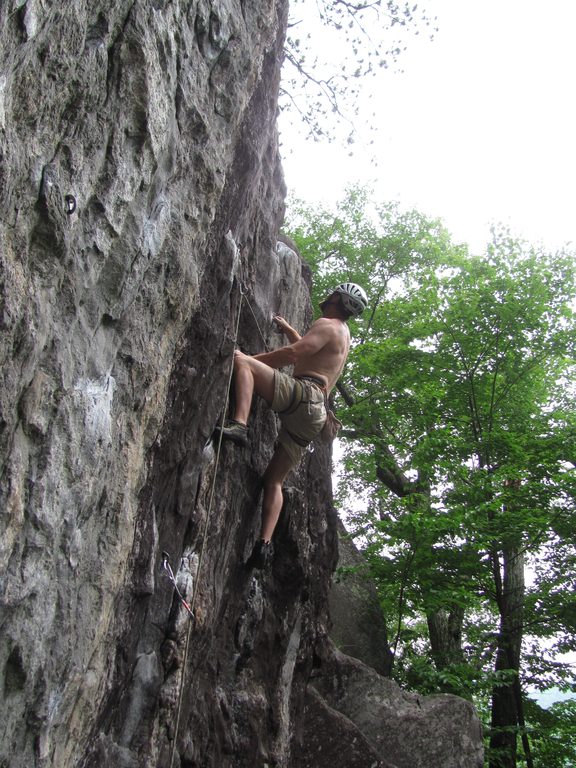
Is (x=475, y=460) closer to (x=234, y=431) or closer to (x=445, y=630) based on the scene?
(x=445, y=630)

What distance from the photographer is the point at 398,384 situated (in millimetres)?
13828

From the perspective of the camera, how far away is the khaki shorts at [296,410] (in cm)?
617

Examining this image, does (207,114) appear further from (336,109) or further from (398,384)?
(398,384)

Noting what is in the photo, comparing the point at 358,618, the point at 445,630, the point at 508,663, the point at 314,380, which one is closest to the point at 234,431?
the point at 314,380

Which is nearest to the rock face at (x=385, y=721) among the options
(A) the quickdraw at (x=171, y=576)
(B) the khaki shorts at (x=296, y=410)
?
(B) the khaki shorts at (x=296, y=410)

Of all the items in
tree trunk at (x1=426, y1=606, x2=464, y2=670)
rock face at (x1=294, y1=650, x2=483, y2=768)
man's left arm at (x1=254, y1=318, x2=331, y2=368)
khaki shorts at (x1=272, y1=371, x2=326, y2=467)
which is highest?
man's left arm at (x1=254, y1=318, x2=331, y2=368)

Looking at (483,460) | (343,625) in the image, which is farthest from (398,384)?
(343,625)

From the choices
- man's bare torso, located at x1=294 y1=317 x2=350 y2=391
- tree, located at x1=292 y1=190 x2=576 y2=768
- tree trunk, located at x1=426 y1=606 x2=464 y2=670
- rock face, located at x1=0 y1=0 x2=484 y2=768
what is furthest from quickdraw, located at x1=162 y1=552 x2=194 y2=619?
tree trunk, located at x1=426 y1=606 x2=464 y2=670

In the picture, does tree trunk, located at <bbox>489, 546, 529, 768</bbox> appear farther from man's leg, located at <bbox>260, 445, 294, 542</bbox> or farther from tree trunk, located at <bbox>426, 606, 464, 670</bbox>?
man's leg, located at <bbox>260, 445, 294, 542</bbox>

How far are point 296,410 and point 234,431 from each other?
0.91 m

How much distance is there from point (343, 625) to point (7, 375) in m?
9.36

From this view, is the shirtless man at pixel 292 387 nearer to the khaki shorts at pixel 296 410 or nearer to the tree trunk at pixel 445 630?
the khaki shorts at pixel 296 410

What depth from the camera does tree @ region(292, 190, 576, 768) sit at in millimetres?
10320

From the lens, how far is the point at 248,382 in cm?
585
